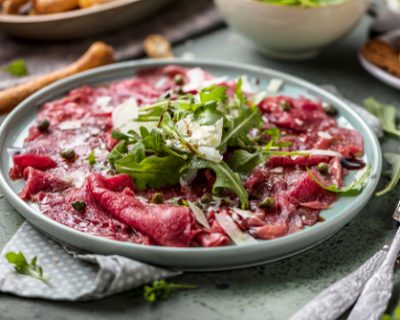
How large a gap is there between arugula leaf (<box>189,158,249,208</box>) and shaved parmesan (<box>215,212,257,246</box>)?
13cm

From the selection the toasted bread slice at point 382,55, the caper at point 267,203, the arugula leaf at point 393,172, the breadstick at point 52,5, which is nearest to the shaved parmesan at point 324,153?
the arugula leaf at point 393,172

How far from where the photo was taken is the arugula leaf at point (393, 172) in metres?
3.08

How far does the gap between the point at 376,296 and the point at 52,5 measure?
123 inches

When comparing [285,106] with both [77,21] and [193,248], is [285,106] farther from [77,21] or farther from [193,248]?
[77,21]

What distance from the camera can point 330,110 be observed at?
3.70 m

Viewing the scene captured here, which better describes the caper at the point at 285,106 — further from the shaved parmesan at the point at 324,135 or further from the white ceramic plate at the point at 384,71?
the white ceramic plate at the point at 384,71

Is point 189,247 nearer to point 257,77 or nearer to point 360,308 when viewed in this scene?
point 360,308

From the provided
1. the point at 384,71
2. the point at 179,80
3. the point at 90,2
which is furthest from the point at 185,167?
the point at 90,2

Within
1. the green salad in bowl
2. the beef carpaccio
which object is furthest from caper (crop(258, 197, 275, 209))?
the green salad in bowl

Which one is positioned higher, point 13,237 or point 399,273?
point 13,237

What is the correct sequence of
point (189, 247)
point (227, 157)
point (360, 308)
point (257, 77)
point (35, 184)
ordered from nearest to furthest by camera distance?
1. point (360, 308)
2. point (189, 247)
3. point (35, 184)
4. point (227, 157)
5. point (257, 77)

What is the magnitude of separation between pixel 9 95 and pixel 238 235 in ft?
5.97

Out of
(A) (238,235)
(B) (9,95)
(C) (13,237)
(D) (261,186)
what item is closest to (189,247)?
(A) (238,235)

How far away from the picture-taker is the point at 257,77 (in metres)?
4.08
